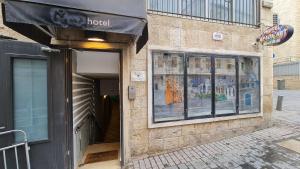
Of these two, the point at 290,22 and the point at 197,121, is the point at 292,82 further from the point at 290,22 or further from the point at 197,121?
the point at 197,121

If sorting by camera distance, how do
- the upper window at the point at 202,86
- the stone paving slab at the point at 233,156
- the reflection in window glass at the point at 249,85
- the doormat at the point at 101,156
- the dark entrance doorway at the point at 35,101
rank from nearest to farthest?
the dark entrance doorway at the point at 35,101
the stone paving slab at the point at 233,156
the doormat at the point at 101,156
the upper window at the point at 202,86
the reflection in window glass at the point at 249,85

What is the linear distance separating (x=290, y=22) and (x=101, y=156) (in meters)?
28.1

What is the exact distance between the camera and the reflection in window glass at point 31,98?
12.0ft

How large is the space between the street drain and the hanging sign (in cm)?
269

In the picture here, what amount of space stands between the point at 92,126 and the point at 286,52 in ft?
88.7

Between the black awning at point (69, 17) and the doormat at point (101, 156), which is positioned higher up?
the black awning at point (69, 17)

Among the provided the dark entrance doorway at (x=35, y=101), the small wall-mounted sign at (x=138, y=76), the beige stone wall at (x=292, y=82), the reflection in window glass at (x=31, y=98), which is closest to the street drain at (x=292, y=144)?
the small wall-mounted sign at (x=138, y=76)

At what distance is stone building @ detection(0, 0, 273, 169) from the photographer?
165 inches

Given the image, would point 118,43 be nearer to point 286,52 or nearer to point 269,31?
point 269,31

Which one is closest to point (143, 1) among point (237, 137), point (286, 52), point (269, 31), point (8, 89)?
point (8, 89)

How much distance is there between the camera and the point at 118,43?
4.47 m

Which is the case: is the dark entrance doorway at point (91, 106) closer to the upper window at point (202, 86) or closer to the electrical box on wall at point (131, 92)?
the electrical box on wall at point (131, 92)

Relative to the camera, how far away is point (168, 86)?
517 cm

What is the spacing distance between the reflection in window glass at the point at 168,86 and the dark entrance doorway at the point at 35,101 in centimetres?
219
